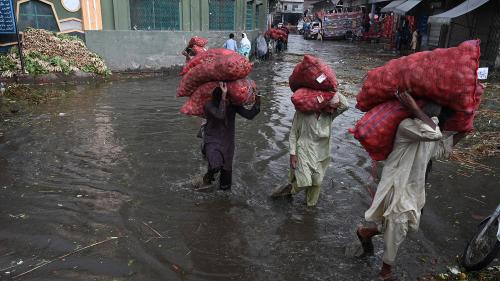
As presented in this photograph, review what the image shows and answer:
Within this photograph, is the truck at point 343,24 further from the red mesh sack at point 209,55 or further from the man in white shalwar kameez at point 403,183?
the man in white shalwar kameez at point 403,183

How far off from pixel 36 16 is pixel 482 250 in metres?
13.3

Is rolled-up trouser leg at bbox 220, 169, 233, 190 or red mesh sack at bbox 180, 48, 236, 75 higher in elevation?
red mesh sack at bbox 180, 48, 236, 75

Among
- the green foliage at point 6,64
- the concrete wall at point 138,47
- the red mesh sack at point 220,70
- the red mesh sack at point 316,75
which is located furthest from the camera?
the concrete wall at point 138,47

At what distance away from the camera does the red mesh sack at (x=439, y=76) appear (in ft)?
8.38

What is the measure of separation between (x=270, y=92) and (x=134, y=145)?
5.78m

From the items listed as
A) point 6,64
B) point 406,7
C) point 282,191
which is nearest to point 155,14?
point 6,64

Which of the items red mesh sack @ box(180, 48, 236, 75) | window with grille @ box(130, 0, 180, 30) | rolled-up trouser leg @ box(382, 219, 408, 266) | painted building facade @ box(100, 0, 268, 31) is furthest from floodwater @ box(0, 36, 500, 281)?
window with grille @ box(130, 0, 180, 30)

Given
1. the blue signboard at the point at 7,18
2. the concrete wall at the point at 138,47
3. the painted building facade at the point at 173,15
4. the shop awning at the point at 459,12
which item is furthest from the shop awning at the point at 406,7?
the blue signboard at the point at 7,18

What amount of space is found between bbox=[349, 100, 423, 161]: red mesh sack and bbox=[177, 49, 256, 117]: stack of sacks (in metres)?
1.56

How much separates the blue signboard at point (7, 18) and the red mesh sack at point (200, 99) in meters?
8.91

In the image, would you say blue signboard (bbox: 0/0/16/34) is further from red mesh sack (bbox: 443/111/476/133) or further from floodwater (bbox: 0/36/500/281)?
red mesh sack (bbox: 443/111/476/133)

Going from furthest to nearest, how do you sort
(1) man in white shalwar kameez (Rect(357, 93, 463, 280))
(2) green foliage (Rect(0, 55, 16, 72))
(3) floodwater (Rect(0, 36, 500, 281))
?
1. (2) green foliage (Rect(0, 55, 16, 72))
2. (3) floodwater (Rect(0, 36, 500, 281))
3. (1) man in white shalwar kameez (Rect(357, 93, 463, 280))

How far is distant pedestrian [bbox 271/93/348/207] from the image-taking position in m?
4.14

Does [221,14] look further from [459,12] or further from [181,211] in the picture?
[181,211]
